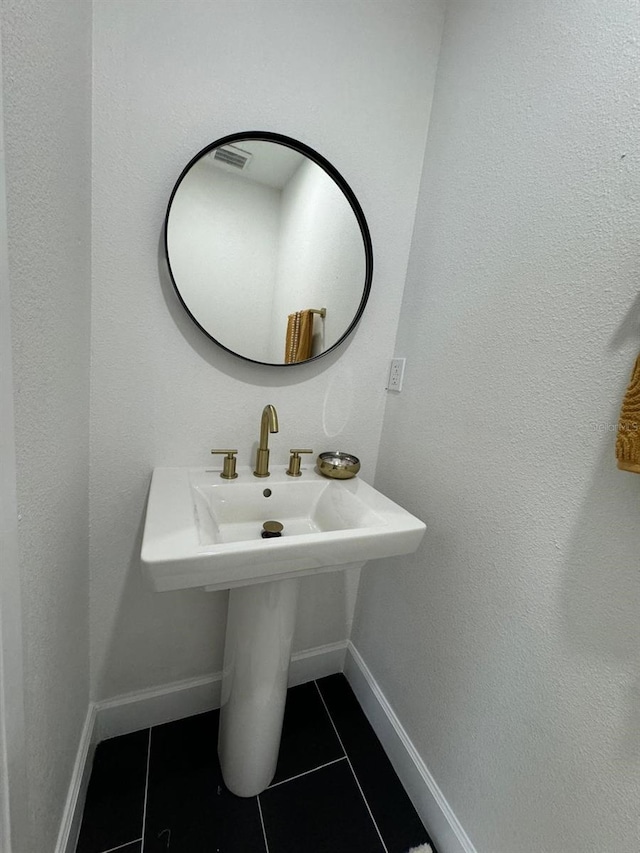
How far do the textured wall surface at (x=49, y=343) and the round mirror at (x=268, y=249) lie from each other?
0.23m

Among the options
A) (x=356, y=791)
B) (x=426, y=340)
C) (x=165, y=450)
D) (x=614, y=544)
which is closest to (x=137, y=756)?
(x=356, y=791)

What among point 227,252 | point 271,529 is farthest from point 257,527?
point 227,252

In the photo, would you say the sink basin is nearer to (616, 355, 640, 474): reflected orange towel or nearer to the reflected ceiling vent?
(616, 355, 640, 474): reflected orange towel

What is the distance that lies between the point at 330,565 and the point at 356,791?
0.77m

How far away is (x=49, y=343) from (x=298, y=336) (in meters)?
0.60

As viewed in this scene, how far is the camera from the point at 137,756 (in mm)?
1046

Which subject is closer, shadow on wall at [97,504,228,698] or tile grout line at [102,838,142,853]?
tile grout line at [102,838,142,853]

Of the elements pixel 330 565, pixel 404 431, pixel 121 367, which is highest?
pixel 121 367

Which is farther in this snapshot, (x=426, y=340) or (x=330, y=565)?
(x=426, y=340)

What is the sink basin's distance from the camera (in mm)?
640

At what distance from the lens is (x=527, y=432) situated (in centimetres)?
74

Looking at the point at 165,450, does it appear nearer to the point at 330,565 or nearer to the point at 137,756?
the point at 330,565

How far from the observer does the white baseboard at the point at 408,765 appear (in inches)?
34.4

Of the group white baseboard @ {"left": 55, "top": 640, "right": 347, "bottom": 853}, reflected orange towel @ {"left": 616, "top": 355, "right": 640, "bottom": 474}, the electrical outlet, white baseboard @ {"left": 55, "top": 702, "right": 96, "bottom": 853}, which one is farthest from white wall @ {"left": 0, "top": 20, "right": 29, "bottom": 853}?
the electrical outlet
